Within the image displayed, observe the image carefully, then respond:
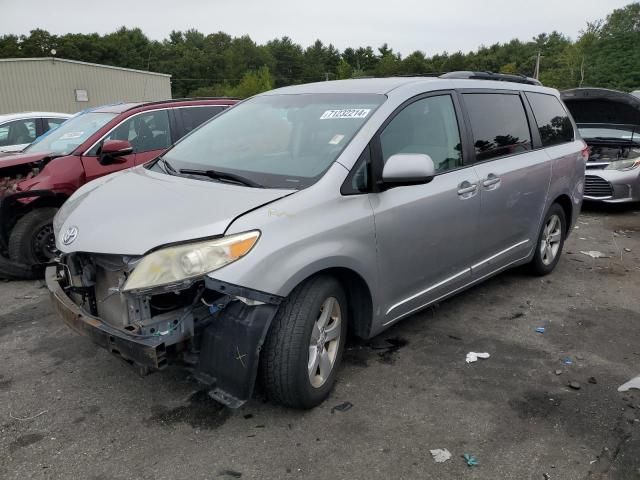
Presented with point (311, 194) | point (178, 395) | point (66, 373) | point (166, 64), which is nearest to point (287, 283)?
point (311, 194)

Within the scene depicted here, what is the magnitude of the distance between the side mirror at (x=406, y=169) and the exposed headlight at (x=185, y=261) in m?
0.96

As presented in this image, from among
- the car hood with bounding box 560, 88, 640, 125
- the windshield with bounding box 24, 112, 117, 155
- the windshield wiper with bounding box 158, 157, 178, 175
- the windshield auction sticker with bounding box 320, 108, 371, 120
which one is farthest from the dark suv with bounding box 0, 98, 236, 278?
the car hood with bounding box 560, 88, 640, 125

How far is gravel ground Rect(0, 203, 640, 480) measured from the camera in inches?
102

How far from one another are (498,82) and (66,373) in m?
4.04

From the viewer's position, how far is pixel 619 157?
8.73 metres

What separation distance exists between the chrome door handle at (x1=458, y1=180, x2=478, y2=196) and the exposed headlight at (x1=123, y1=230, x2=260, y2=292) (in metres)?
1.82

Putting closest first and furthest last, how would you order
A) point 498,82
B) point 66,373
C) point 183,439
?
1. point 183,439
2. point 66,373
3. point 498,82

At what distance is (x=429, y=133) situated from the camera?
12.2 ft

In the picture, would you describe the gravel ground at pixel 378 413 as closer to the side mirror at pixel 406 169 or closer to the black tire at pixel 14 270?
the black tire at pixel 14 270

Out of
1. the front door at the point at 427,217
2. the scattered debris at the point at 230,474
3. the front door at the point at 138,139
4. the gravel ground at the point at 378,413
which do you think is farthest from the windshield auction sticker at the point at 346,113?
the front door at the point at 138,139

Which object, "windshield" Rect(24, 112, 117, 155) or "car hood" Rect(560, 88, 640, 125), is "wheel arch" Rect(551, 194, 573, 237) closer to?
"car hood" Rect(560, 88, 640, 125)

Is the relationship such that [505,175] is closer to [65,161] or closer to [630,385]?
[630,385]

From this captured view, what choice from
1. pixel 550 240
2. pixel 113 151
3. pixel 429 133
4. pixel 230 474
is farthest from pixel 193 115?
pixel 230 474

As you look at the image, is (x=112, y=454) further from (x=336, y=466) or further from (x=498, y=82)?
(x=498, y=82)
